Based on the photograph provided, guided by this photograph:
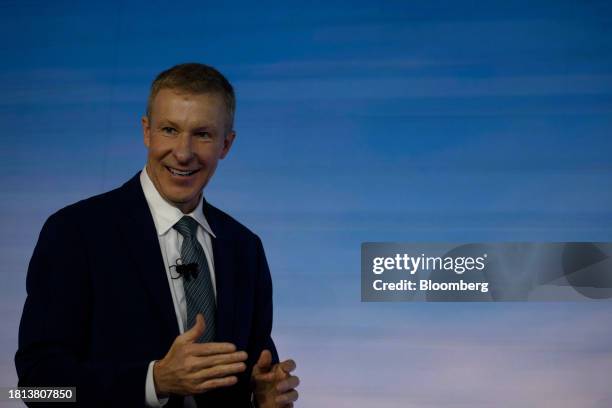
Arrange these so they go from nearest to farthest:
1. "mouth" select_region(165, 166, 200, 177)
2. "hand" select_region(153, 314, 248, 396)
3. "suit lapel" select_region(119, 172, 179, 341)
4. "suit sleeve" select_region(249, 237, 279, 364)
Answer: "hand" select_region(153, 314, 248, 396) → "suit lapel" select_region(119, 172, 179, 341) → "mouth" select_region(165, 166, 200, 177) → "suit sleeve" select_region(249, 237, 279, 364)

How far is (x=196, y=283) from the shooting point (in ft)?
5.86

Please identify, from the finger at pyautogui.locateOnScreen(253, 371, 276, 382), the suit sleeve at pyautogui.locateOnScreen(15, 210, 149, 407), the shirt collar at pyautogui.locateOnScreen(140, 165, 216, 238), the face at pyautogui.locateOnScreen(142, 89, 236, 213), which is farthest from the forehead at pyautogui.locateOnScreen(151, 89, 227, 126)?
the finger at pyautogui.locateOnScreen(253, 371, 276, 382)

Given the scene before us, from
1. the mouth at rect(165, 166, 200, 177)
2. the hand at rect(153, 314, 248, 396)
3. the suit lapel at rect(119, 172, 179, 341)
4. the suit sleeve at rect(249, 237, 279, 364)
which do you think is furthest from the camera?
the suit sleeve at rect(249, 237, 279, 364)

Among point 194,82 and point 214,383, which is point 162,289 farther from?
point 194,82

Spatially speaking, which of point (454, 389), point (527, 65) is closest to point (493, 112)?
point (527, 65)

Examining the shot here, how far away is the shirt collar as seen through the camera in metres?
1.82

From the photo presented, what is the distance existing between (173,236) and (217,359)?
379 mm

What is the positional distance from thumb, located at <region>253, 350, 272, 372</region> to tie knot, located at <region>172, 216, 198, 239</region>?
0.96 feet

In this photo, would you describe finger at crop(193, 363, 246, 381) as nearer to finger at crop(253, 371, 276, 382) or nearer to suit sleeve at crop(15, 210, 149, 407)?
suit sleeve at crop(15, 210, 149, 407)

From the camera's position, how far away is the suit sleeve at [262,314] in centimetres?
196

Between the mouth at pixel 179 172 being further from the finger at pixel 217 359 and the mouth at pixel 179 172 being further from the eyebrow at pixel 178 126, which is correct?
the finger at pixel 217 359

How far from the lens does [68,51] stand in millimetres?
3564

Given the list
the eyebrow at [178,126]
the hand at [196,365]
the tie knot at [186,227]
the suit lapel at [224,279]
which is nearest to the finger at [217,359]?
the hand at [196,365]

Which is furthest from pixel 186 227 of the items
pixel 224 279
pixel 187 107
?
pixel 187 107
